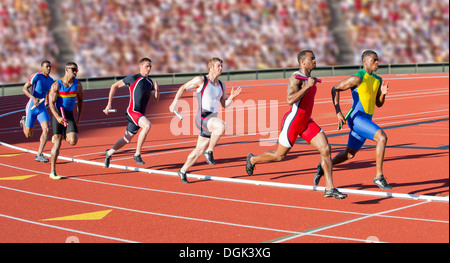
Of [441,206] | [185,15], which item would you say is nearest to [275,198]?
[441,206]

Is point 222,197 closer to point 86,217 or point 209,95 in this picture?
point 86,217

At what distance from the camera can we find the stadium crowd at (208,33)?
103ft

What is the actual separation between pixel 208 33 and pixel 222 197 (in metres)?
28.3

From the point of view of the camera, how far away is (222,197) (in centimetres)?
914

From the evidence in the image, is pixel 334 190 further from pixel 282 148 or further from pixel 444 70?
pixel 444 70

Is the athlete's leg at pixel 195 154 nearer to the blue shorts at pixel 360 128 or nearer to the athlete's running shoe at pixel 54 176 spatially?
the athlete's running shoe at pixel 54 176

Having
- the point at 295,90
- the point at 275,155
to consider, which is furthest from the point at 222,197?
the point at 295,90

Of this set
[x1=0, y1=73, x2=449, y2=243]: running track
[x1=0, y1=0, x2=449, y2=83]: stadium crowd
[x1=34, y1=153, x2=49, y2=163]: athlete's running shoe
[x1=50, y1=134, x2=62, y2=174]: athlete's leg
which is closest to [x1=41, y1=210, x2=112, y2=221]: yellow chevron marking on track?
[x1=0, y1=73, x2=449, y2=243]: running track

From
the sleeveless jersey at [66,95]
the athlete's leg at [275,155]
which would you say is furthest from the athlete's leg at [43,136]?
the athlete's leg at [275,155]

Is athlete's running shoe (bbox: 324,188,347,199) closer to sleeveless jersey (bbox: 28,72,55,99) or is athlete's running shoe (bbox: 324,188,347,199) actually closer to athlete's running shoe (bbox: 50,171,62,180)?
athlete's running shoe (bbox: 50,171,62,180)

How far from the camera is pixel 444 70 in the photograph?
128 ft

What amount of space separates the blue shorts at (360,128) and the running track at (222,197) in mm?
650

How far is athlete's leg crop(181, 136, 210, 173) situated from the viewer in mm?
10219

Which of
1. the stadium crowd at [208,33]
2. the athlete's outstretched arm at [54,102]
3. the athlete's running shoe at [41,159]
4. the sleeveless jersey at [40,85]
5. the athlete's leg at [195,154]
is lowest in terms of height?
the athlete's running shoe at [41,159]
